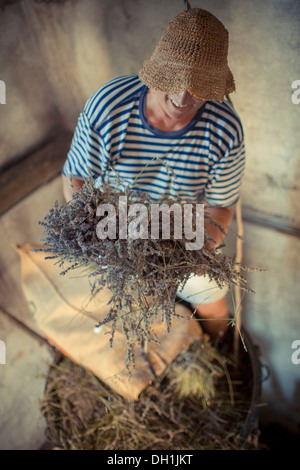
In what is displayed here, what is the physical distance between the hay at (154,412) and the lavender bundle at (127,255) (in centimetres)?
65

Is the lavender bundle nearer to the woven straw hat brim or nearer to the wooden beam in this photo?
the woven straw hat brim

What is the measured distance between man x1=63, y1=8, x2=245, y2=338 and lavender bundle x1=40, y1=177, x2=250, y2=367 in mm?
135

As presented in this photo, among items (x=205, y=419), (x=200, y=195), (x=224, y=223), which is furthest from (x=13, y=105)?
(x=205, y=419)

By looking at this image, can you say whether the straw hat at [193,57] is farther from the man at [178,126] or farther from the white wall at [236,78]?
the white wall at [236,78]

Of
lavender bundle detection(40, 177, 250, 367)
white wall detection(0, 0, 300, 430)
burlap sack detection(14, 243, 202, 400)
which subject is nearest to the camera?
lavender bundle detection(40, 177, 250, 367)

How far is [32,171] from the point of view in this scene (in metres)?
1.59

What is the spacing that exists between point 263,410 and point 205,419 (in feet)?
3.46

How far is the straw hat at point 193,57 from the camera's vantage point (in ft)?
2.79

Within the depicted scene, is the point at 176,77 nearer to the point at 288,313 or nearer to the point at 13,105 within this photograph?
the point at 13,105

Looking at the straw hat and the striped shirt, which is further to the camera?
the striped shirt

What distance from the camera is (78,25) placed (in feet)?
4.54

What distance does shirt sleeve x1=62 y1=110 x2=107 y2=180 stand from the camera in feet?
3.69

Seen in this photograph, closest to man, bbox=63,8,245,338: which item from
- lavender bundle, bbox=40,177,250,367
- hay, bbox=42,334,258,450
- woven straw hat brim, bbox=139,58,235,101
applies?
woven straw hat brim, bbox=139,58,235,101

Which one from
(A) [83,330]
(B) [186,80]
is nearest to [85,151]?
(B) [186,80]
